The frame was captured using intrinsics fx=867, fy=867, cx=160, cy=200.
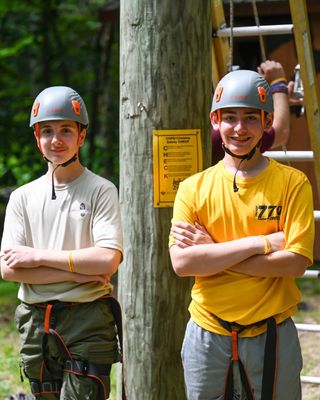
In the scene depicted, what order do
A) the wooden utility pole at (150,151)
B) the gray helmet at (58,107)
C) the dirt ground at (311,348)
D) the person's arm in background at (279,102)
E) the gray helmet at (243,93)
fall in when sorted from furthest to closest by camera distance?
the dirt ground at (311,348) < the person's arm in background at (279,102) < the wooden utility pole at (150,151) < the gray helmet at (58,107) < the gray helmet at (243,93)

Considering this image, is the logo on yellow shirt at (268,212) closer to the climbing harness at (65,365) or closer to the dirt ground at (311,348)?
the climbing harness at (65,365)

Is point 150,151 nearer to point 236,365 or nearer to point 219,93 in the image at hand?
point 219,93

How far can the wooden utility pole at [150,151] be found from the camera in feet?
13.9

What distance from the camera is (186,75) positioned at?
4.25 meters

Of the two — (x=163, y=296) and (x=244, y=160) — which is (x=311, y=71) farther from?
(x=163, y=296)

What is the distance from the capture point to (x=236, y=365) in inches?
142

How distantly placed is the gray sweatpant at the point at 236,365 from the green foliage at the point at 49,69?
824 cm

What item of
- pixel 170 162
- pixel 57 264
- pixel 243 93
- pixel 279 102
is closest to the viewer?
pixel 243 93

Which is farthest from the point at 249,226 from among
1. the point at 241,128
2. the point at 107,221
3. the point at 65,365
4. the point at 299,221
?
the point at 65,365

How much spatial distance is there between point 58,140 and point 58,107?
6.1 inches

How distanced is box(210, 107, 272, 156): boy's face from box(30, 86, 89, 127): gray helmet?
746mm

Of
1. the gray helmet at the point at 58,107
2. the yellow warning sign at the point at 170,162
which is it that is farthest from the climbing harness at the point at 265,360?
the gray helmet at the point at 58,107

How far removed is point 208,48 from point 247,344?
1.55 metres

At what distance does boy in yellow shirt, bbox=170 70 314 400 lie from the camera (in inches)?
140
